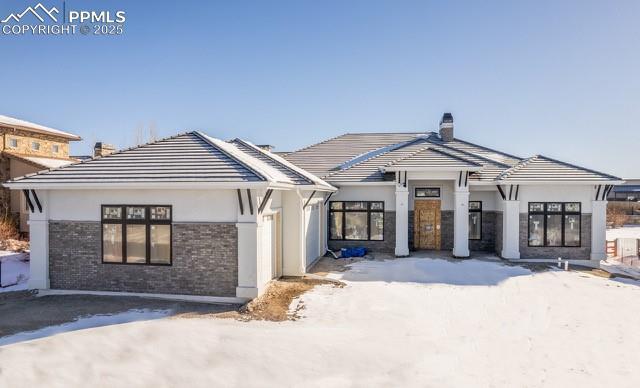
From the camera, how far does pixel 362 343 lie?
24.8ft

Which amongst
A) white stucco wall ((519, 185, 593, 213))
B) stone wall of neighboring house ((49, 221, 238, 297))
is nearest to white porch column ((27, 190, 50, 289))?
stone wall of neighboring house ((49, 221, 238, 297))

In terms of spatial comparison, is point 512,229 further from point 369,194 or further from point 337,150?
point 337,150

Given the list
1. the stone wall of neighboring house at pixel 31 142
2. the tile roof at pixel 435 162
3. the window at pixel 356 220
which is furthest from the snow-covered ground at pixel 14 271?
the tile roof at pixel 435 162

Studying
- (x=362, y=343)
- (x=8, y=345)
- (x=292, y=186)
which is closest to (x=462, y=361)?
(x=362, y=343)

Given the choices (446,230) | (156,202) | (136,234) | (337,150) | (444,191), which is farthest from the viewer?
(337,150)

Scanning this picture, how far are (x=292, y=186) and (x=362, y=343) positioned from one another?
5.42 meters

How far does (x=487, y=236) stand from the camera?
1755 cm

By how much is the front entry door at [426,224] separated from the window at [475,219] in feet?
4.75

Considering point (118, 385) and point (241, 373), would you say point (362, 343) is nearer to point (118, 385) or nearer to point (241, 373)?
point (241, 373)

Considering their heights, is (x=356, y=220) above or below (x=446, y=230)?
above

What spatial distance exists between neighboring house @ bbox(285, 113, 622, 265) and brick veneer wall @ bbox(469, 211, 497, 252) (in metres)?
0.04

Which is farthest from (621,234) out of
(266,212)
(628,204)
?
(266,212)

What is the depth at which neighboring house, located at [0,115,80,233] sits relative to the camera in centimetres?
2141

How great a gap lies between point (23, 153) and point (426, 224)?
79.1ft
